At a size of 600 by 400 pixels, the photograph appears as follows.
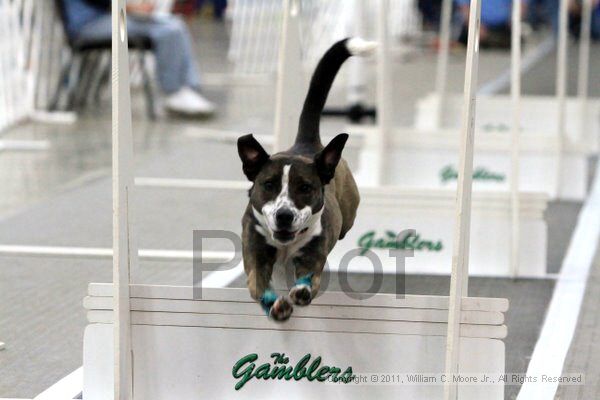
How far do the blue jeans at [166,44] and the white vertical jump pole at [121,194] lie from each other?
6.63 metres

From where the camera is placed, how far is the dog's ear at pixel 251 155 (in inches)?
122

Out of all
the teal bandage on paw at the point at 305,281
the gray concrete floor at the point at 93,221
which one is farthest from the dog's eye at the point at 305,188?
the gray concrete floor at the point at 93,221

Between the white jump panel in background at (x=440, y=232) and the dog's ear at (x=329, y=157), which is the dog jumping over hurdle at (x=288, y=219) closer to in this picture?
the dog's ear at (x=329, y=157)

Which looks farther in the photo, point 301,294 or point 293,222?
point 301,294

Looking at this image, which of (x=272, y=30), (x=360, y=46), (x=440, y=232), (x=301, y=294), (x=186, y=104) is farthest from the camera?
(x=272, y=30)

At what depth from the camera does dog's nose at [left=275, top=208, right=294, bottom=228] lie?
302cm

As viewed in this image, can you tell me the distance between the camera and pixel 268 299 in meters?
3.18

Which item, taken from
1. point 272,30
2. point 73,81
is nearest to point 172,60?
point 73,81

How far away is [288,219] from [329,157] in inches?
9.5

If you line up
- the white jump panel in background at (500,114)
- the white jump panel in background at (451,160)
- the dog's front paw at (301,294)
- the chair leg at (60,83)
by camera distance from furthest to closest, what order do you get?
the chair leg at (60,83)
the white jump panel in background at (500,114)
the white jump panel in background at (451,160)
the dog's front paw at (301,294)

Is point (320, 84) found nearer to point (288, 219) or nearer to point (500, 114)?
point (288, 219)

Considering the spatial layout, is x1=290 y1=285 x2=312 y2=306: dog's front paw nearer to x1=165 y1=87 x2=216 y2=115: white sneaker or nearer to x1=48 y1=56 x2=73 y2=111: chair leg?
x1=165 y1=87 x2=216 y2=115: white sneaker

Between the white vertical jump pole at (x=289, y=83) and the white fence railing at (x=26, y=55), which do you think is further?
the white fence railing at (x=26, y=55)

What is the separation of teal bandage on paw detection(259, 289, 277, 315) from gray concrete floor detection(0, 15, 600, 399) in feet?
2.71
